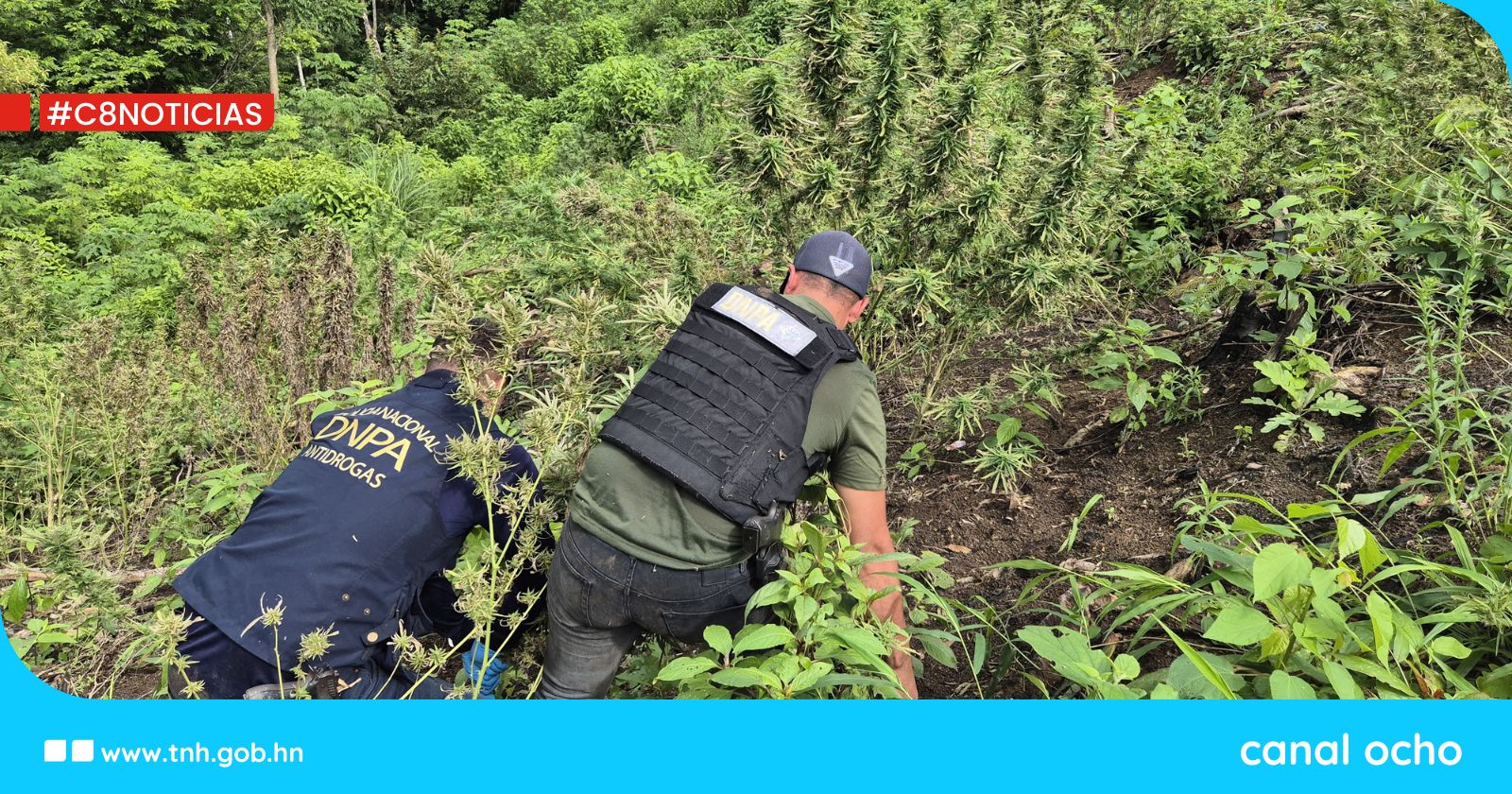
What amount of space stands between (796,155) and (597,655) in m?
1.65

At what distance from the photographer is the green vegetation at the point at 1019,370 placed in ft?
5.52

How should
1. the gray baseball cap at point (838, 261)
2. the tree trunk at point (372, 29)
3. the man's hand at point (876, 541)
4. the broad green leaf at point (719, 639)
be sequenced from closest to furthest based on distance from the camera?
the broad green leaf at point (719, 639), the man's hand at point (876, 541), the gray baseball cap at point (838, 261), the tree trunk at point (372, 29)

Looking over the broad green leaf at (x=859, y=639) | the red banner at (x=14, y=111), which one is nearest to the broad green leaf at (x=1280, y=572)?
the broad green leaf at (x=859, y=639)

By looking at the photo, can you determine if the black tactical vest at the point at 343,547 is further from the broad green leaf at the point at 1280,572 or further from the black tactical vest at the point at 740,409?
the broad green leaf at the point at 1280,572

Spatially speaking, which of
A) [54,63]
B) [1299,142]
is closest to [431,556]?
[1299,142]

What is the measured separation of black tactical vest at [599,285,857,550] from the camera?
1.91m

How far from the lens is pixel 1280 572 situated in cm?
139

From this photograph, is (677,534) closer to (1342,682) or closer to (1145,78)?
(1342,682)

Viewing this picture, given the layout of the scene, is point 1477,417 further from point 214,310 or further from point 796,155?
point 214,310

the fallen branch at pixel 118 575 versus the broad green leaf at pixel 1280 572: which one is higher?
the broad green leaf at pixel 1280 572

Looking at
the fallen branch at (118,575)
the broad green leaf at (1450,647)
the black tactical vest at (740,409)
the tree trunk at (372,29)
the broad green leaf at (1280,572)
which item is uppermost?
the tree trunk at (372,29)

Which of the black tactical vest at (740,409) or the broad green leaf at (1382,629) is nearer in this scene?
the broad green leaf at (1382,629)

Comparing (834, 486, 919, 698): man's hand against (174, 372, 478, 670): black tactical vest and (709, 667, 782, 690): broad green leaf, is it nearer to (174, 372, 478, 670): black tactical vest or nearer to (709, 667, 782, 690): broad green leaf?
(709, 667, 782, 690): broad green leaf

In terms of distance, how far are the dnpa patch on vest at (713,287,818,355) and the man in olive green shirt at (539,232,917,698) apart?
86mm
